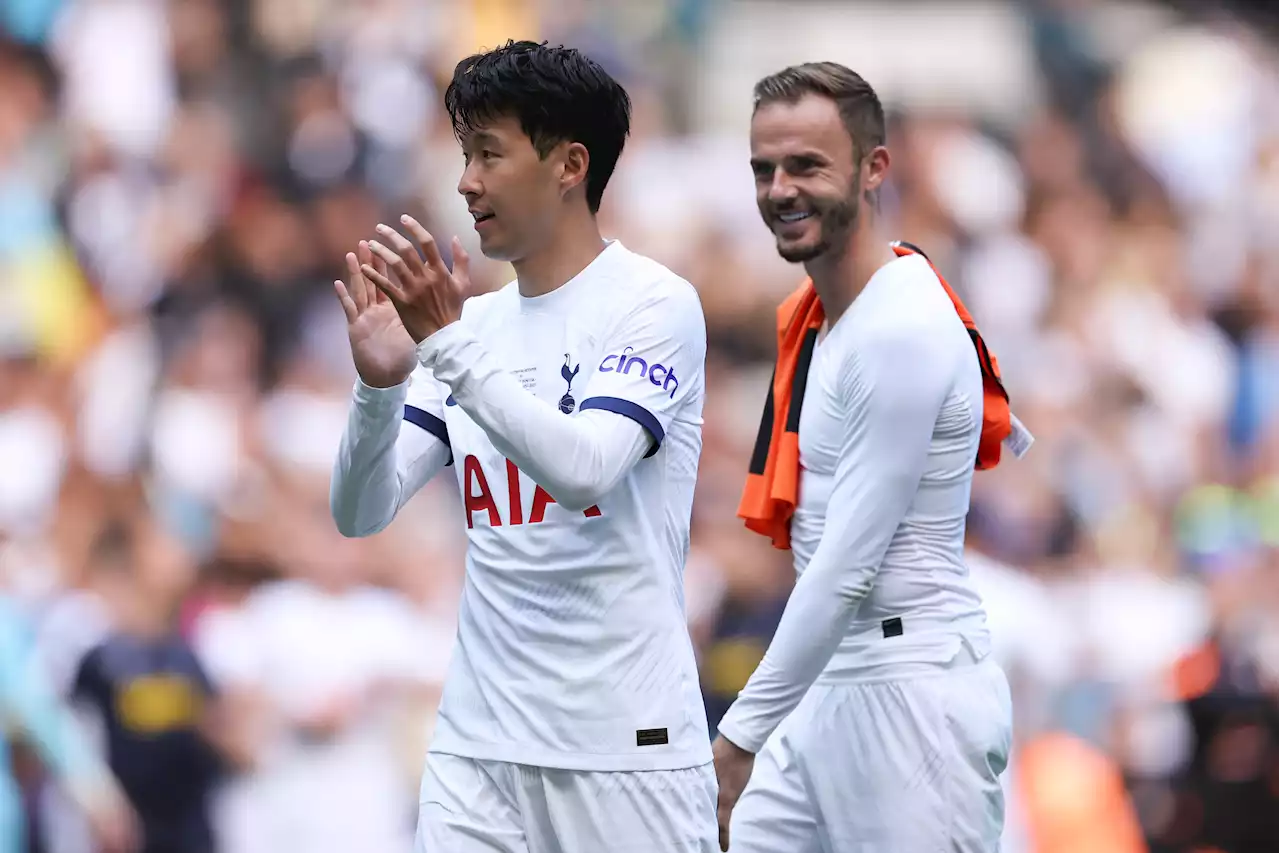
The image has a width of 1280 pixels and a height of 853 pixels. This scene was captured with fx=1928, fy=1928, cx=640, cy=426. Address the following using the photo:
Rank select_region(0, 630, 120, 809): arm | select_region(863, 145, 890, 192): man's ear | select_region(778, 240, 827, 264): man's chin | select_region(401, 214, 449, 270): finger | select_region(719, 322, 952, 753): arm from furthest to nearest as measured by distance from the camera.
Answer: select_region(0, 630, 120, 809): arm → select_region(863, 145, 890, 192): man's ear → select_region(778, 240, 827, 264): man's chin → select_region(719, 322, 952, 753): arm → select_region(401, 214, 449, 270): finger

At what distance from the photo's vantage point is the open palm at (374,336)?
375 cm

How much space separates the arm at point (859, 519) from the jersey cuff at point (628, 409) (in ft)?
1.99

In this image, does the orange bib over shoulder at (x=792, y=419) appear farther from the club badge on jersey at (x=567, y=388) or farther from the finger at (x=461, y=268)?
the finger at (x=461, y=268)

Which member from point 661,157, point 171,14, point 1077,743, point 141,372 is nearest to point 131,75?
point 171,14

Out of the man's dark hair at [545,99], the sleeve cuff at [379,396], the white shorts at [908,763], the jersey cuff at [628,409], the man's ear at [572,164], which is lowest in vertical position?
the white shorts at [908,763]

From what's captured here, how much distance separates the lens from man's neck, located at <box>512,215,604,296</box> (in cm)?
389

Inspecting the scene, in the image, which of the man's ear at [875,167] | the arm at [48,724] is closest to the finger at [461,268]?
the man's ear at [875,167]

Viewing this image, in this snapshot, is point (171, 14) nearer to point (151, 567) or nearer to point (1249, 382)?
point (151, 567)

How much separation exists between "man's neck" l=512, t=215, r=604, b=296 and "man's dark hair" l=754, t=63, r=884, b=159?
70 cm

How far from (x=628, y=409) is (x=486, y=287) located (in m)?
6.14

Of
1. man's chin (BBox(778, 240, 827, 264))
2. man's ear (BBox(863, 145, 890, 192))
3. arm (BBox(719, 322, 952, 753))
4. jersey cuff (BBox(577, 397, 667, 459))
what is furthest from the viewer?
man's ear (BBox(863, 145, 890, 192))

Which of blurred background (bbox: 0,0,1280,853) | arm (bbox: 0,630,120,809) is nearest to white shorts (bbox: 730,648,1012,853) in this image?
blurred background (bbox: 0,0,1280,853)

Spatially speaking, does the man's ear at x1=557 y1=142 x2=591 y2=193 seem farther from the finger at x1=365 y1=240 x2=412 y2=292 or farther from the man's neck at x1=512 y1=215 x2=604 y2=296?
the finger at x1=365 y1=240 x2=412 y2=292

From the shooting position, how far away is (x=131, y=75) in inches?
401
